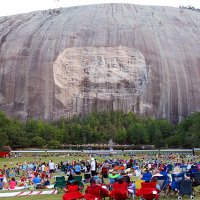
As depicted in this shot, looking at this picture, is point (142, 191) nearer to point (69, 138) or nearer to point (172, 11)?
point (69, 138)

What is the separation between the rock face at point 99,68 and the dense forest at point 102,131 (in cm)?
343

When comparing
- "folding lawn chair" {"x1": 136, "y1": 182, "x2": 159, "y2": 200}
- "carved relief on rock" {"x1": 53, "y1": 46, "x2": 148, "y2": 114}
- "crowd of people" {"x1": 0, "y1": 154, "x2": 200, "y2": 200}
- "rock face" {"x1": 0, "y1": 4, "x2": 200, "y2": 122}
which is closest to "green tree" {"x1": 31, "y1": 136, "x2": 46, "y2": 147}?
"rock face" {"x1": 0, "y1": 4, "x2": 200, "y2": 122}

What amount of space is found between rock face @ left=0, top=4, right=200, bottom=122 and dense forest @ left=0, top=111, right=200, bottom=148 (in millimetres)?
3428

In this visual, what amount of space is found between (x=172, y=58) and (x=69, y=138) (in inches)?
881

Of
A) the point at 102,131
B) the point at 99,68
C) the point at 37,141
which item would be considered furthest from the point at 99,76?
the point at 37,141

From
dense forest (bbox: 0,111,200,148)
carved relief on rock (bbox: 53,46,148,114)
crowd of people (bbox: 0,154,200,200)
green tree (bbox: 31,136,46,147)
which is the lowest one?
crowd of people (bbox: 0,154,200,200)

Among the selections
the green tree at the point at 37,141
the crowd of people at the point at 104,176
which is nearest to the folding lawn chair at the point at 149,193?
the crowd of people at the point at 104,176

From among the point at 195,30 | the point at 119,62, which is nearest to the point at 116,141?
the point at 119,62

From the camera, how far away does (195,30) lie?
267 ft

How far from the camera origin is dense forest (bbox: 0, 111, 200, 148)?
189ft

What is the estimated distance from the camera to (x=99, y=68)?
74.7 m

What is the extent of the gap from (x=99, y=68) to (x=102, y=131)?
12.6 metres

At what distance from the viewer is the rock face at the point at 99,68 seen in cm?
7206

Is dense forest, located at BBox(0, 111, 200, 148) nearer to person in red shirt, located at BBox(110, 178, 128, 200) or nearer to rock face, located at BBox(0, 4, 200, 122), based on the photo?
rock face, located at BBox(0, 4, 200, 122)
